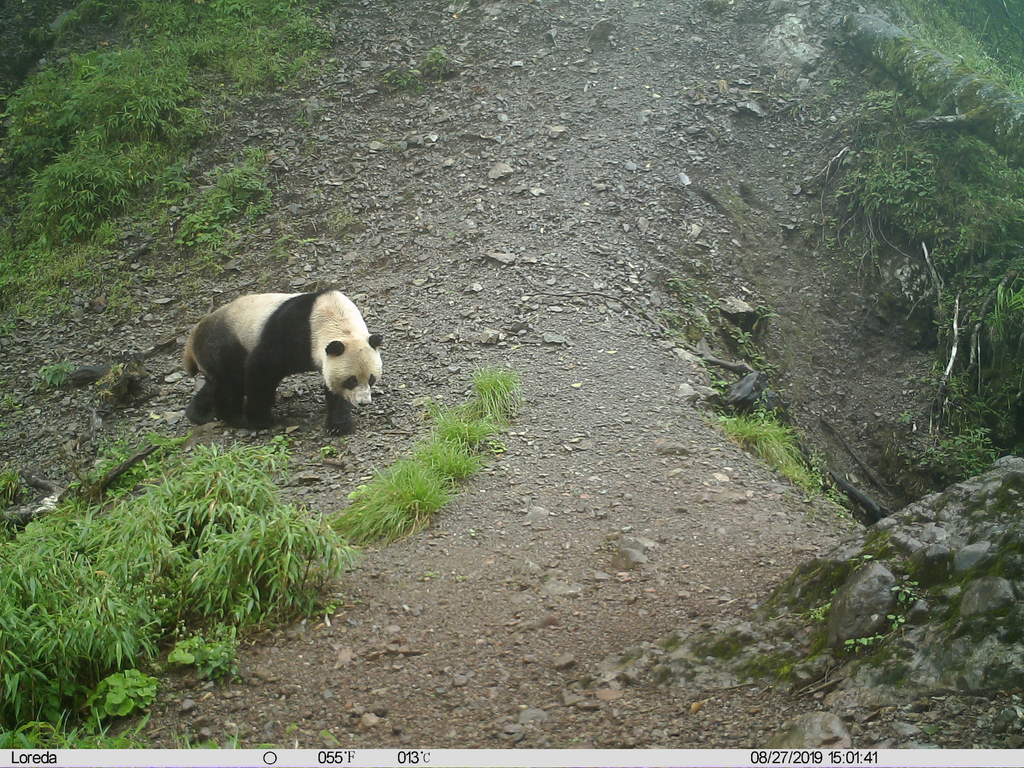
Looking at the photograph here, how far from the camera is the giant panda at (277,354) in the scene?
18.0 feet

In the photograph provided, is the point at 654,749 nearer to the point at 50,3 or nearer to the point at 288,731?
the point at 288,731

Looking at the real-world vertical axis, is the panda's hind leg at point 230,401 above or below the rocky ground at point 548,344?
below

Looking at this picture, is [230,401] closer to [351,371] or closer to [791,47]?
[351,371]

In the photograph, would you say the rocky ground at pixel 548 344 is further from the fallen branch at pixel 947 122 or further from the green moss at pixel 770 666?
the fallen branch at pixel 947 122

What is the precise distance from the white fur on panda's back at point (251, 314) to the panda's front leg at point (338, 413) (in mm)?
773

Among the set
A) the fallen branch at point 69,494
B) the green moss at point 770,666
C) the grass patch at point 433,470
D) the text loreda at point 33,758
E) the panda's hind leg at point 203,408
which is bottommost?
the fallen branch at point 69,494

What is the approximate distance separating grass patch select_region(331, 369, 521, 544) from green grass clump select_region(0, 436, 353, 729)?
49 centimetres

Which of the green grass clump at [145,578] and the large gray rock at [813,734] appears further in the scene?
the green grass clump at [145,578]

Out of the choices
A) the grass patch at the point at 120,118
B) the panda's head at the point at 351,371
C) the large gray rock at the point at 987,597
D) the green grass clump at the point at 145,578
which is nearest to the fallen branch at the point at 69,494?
the green grass clump at the point at 145,578

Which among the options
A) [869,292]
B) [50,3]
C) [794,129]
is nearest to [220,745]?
[869,292]

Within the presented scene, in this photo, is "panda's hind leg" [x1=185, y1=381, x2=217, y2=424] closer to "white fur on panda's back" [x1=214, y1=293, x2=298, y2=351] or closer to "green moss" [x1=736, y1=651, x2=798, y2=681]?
"white fur on panda's back" [x1=214, y1=293, x2=298, y2=351]

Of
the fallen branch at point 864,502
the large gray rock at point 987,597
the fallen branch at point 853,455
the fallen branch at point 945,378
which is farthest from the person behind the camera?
the fallen branch at point 945,378

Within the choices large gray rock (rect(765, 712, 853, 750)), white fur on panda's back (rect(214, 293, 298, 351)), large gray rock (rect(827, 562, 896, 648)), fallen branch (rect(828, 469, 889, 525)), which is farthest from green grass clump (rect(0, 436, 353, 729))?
fallen branch (rect(828, 469, 889, 525))

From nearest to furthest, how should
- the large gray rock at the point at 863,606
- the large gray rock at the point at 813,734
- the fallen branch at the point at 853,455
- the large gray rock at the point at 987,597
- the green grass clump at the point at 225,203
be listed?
the large gray rock at the point at 813,734
the large gray rock at the point at 987,597
the large gray rock at the point at 863,606
the fallen branch at the point at 853,455
the green grass clump at the point at 225,203
